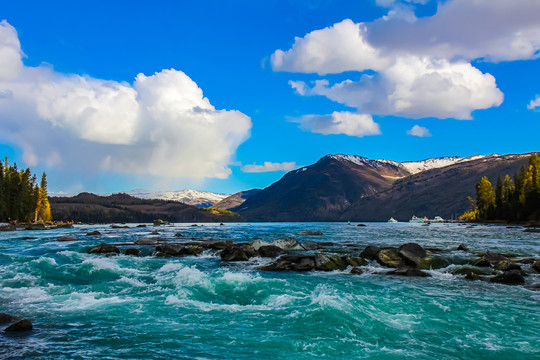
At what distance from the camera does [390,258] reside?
37.6 meters

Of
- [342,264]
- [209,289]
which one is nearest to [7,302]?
[209,289]

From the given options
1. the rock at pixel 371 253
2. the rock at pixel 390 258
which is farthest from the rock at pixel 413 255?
the rock at pixel 371 253

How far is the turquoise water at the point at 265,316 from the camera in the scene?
47.7 ft

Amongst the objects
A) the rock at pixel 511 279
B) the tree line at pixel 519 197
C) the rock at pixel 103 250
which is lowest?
the rock at pixel 511 279

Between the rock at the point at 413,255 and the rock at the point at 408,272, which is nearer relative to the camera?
the rock at the point at 408,272

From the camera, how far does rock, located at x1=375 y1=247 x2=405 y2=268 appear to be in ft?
120

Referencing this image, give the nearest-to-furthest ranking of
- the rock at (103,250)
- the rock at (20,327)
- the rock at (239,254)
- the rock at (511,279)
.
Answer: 1. the rock at (20,327)
2. the rock at (511,279)
3. the rock at (239,254)
4. the rock at (103,250)

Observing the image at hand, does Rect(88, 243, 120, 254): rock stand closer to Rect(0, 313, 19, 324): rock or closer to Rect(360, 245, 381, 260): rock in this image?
Rect(360, 245, 381, 260): rock

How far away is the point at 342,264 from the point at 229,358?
24482 millimetres

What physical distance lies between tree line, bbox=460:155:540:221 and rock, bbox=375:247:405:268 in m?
120

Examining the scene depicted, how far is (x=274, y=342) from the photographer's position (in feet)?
50.9

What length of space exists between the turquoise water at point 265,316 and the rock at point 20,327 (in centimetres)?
40

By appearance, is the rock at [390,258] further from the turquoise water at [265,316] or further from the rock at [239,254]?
the rock at [239,254]

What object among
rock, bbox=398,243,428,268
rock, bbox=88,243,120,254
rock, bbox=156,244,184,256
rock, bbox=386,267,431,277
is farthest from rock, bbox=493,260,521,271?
rock, bbox=88,243,120,254
